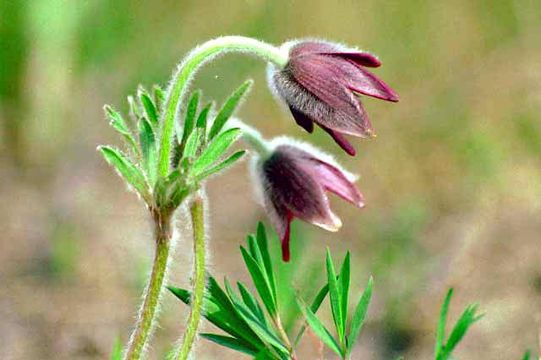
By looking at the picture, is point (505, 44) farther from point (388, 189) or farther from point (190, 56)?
point (190, 56)

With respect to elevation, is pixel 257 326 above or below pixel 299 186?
below

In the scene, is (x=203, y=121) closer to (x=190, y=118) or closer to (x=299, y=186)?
(x=190, y=118)

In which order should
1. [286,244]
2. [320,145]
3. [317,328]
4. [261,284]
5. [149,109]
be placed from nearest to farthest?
[317,328] < [261,284] < [149,109] < [286,244] < [320,145]

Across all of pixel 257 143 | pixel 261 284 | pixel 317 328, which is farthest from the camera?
pixel 257 143

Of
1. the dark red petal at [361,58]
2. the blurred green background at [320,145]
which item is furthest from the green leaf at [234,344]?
the dark red petal at [361,58]

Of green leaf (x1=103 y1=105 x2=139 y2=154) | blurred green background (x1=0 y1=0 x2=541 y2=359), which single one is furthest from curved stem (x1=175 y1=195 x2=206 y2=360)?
blurred green background (x1=0 y1=0 x2=541 y2=359)

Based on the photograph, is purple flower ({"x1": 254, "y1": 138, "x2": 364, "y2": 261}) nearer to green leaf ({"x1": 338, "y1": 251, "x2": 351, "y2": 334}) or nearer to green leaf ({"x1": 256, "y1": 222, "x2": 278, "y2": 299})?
green leaf ({"x1": 256, "y1": 222, "x2": 278, "y2": 299})

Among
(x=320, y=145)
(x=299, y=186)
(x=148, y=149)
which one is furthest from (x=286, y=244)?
(x=320, y=145)
